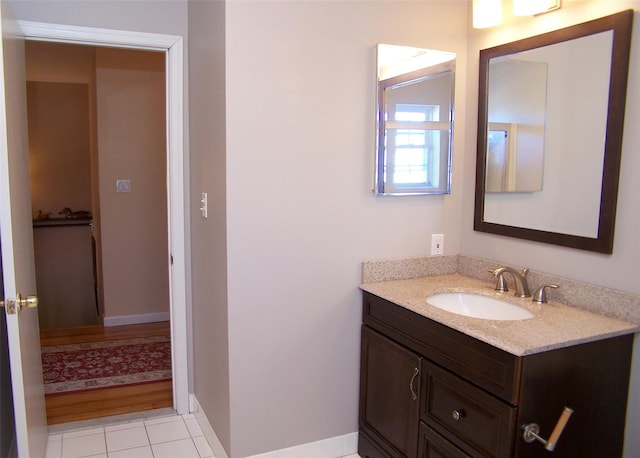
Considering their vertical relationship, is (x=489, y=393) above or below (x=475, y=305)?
below

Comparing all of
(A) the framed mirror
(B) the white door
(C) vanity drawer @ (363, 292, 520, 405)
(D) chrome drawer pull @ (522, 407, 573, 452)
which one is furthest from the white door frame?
(D) chrome drawer pull @ (522, 407, 573, 452)

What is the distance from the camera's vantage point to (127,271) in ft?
14.8

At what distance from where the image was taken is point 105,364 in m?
3.57

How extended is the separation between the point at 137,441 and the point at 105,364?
1124 millimetres

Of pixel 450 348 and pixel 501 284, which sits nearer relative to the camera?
pixel 450 348

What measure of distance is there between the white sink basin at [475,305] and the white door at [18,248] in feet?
5.10

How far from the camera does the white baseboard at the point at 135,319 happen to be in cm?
444

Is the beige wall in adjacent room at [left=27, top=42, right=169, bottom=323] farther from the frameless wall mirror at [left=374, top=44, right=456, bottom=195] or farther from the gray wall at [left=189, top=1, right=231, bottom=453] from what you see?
the frameless wall mirror at [left=374, top=44, right=456, bottom=195]

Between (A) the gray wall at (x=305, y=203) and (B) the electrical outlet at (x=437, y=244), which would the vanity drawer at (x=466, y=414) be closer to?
(A) the gray wall at (x=305, y=203)

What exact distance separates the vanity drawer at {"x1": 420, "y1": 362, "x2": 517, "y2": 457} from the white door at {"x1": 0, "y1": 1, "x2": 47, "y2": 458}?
146 cm

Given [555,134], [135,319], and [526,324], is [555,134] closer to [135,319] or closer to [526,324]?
[526,324]

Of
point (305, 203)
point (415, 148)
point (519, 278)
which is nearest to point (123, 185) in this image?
point (305, 203)

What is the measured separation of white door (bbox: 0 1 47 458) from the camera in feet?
5.70

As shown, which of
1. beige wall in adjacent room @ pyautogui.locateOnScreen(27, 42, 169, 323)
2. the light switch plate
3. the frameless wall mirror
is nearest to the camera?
the frameless wall mirror
